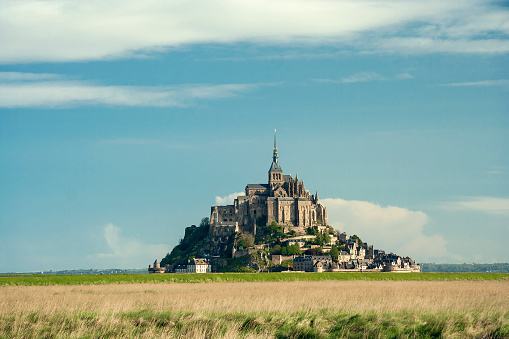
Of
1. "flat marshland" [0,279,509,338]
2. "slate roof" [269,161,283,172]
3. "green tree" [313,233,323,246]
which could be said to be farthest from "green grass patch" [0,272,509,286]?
"slate roof" [269,161,283,172]

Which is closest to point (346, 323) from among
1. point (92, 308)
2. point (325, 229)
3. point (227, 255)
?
point (92, 308)

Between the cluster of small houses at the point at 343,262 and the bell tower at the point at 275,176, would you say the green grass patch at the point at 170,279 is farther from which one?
the bell tower at the point at 275,176

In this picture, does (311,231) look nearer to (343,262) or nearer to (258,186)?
(343,262)

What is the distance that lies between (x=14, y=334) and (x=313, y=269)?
117 m

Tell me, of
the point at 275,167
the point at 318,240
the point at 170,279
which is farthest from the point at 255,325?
the point at 275,167

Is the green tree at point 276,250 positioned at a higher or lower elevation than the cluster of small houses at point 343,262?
higher

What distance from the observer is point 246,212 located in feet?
542

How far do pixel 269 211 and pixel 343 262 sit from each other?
939 inches

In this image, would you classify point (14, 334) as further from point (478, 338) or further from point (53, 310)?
point (478, 338)

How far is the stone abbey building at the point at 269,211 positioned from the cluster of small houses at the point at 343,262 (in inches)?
315

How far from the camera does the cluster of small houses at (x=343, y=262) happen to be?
141125mm

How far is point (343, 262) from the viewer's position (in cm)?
14788

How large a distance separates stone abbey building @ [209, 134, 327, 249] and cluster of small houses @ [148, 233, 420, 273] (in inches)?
315

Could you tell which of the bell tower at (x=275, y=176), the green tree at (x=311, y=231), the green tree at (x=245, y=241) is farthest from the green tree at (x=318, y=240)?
the bell tower at (x=275, y=176)
